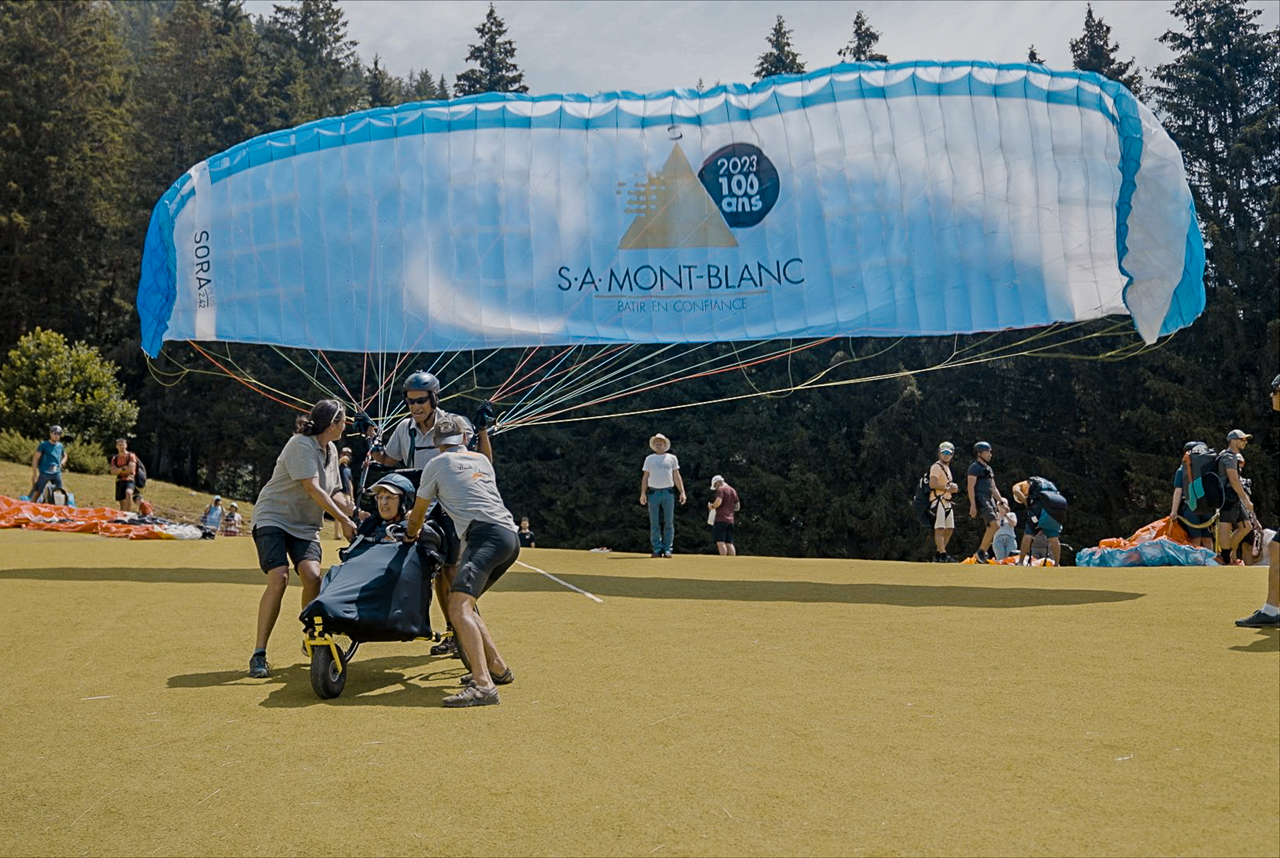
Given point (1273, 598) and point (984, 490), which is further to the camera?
point (984, 490)

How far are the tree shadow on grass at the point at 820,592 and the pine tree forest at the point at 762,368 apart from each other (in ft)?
27.9

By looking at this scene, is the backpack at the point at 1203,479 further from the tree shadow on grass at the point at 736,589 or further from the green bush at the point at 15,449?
the green bush at the point at 15,449

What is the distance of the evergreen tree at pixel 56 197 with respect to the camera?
4019cm

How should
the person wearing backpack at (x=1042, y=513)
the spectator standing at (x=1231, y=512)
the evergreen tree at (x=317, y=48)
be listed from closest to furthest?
the spectator standing at (x=1231, y=512)
the person wearing backpack at (x=1042, y=513)
the evergreen tree at (x=317, y=48)

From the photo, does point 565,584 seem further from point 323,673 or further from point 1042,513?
point 1042,513

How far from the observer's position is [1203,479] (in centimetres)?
1153

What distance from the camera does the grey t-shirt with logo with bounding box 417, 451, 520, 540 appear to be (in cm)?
575

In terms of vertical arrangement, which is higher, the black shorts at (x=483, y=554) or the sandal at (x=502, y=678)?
the black shorts at (x=483, y=554)

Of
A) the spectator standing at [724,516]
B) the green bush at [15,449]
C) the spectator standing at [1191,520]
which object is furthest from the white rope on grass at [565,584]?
the green bush at [15,449]

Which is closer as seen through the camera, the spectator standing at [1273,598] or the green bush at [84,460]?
the spectator standing at [1273,598]

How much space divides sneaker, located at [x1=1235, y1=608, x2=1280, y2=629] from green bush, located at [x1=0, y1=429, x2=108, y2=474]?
86.1ft

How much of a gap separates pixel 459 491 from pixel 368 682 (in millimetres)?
1223

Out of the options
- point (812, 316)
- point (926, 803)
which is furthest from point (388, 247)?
point (926, 803)

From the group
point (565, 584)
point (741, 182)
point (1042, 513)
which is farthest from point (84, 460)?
point (1042, 513)
